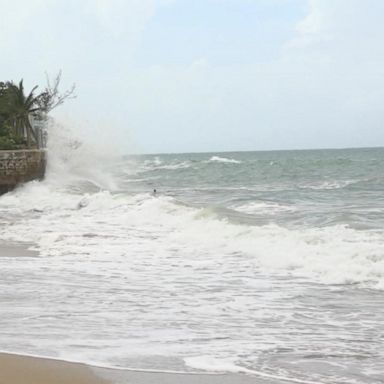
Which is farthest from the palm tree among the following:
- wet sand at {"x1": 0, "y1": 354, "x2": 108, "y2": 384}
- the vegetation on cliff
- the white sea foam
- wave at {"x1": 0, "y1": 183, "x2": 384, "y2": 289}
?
wet sand at {"x1": 0, "y1": 354, "x2": 108, "y2": 384}

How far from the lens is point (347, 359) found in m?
5.02

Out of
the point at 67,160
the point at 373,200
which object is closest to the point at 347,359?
the point at 373,200

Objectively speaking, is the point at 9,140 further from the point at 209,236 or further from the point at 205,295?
the point at 205,295

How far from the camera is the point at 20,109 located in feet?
119

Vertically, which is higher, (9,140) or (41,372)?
(9,140)

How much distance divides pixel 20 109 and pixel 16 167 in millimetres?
9017

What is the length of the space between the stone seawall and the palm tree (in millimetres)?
6455

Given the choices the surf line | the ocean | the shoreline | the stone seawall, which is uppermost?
the stone seawall

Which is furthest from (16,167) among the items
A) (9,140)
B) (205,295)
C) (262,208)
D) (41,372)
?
(41,372)

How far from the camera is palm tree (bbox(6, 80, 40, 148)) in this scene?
3616 centimetres

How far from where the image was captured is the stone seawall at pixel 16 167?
27875 mm

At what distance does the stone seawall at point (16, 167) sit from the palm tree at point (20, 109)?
254 inches

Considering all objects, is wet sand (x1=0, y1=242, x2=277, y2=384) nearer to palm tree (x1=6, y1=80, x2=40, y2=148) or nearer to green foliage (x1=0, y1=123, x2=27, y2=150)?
green foliage (x1=0, y1=123, x2=27, y2=150)

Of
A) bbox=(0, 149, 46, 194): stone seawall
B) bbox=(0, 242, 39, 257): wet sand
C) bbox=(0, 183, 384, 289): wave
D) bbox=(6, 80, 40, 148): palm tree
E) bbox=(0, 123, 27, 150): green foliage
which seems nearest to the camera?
bbox=(0, 183, 384, 289): wave
